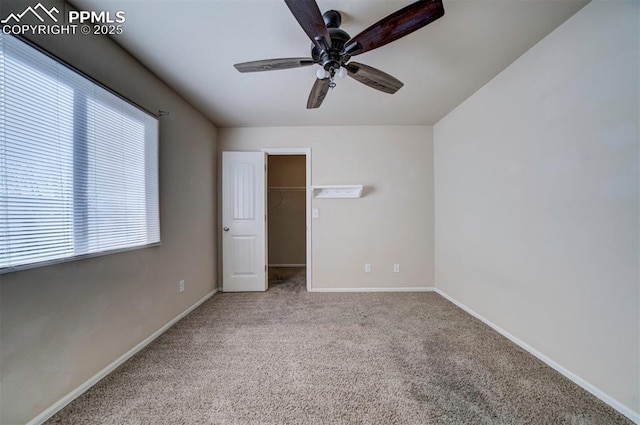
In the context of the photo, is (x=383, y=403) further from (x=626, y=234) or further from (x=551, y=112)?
(x=551, y=112)

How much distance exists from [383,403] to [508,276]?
5.17ft

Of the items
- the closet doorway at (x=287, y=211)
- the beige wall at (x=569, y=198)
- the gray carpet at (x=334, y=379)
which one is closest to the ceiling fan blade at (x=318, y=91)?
the beige wall at (x=569, y=198)

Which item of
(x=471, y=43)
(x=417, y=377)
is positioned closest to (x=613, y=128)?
(x=471, y=43)

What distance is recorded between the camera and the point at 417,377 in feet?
5.27

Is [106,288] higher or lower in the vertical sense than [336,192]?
lower

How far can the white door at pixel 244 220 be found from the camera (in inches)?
132

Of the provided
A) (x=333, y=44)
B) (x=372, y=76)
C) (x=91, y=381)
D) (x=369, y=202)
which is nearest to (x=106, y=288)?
(x=91, y=381)

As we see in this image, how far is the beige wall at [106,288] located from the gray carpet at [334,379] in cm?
19

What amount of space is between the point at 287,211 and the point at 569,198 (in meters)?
4.29

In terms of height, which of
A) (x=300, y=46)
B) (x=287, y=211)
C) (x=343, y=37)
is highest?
(x=300, y=46)

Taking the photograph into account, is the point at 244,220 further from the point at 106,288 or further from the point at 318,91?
the point at 318,91

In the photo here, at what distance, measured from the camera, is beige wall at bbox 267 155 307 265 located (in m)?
5.10

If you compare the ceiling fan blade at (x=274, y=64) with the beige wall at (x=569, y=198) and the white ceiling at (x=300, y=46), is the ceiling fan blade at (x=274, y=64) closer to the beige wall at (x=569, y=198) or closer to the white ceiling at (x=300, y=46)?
the white ceiling at (x=300, y=46)

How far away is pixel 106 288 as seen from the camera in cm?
163
